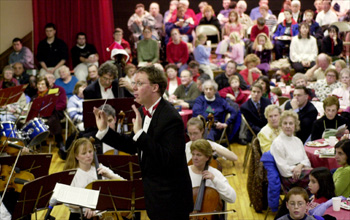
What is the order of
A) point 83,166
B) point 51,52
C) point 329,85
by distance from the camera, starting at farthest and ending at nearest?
point 51,52, point 329,85, point 83,166

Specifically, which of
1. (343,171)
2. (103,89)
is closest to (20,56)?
(103,89)

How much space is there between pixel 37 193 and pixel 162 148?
1529 mm

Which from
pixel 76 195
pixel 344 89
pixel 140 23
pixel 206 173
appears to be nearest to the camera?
pixel 76 195

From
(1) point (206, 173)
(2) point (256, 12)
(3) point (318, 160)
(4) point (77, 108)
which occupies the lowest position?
(3) point (318, 160)

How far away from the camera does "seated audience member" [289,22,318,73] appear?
10.6m

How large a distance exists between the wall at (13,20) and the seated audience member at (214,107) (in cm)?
467

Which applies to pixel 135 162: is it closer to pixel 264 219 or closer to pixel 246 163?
pixel 264 219

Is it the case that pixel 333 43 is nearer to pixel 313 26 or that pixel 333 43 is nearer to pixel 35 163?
pixel 313 26

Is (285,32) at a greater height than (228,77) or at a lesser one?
greater

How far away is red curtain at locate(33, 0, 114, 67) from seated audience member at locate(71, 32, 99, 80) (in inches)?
6.5

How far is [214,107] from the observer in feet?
25.3

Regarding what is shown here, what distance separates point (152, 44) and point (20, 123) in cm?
342

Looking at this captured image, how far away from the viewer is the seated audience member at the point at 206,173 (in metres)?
4.51

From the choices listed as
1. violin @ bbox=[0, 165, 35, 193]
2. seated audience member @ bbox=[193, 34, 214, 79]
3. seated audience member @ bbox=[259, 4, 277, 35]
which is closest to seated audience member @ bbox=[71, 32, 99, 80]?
seated audience member @ bbox=[193, 34, 214, 79]
